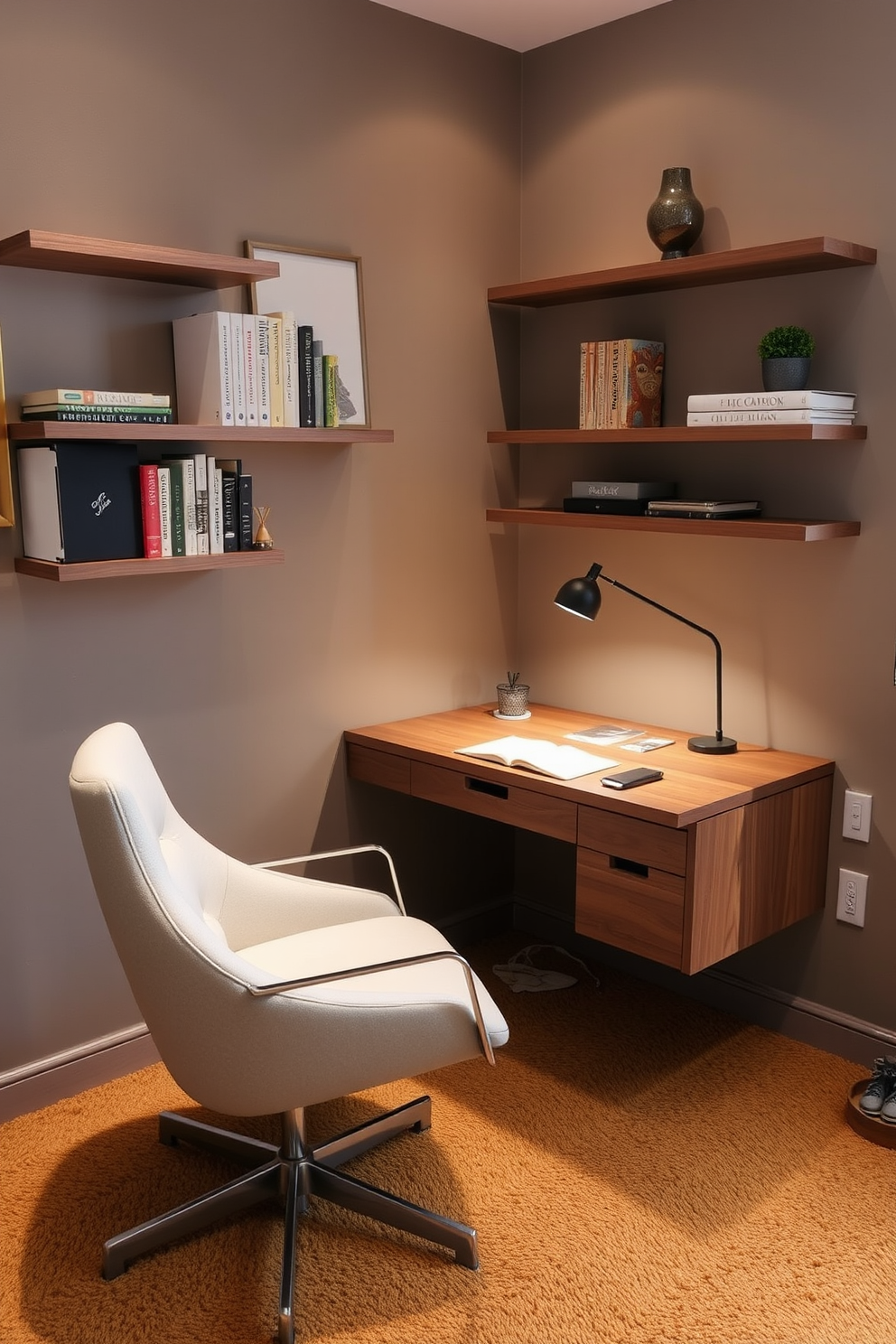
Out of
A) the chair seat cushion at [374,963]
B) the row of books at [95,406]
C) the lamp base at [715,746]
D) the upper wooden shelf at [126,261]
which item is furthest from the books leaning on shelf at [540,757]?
the upper wooden shelf at [126,261]

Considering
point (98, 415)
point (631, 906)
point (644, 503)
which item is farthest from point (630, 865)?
point (98, 415)

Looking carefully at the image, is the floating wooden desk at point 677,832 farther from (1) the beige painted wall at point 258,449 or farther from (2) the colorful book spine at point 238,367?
(2) the colorful book spine at point 238,367

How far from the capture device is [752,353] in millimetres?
2826

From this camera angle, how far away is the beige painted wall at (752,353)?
8.56 ft

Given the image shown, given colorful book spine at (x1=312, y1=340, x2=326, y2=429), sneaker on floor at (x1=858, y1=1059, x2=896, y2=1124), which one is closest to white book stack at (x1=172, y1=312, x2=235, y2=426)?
colorful book spine at (x1=312, y1=340, x2=326, y2=429)

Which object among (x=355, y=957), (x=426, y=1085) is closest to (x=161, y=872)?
(x=355, y=957)

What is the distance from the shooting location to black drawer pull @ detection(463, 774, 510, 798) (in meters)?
2.77

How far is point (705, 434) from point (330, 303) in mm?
980

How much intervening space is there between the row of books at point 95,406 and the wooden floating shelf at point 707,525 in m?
1.07

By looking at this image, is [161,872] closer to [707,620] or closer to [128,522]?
[128,522]

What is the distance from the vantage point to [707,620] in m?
3.01

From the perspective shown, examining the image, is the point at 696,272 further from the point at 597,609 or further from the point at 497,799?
the point at 497,799

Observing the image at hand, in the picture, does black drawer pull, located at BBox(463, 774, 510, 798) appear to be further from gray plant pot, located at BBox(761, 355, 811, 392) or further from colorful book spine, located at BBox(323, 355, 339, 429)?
gray plant pot, located at BBox(761, 355, 811, 392)

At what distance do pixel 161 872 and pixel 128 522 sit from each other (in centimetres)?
85
